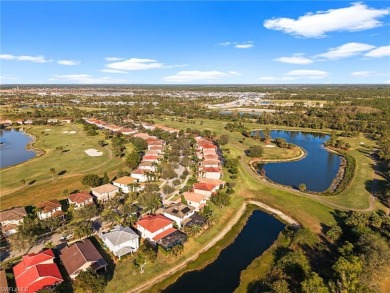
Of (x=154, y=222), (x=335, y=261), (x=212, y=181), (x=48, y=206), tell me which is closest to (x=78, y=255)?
(x=154, y=222)

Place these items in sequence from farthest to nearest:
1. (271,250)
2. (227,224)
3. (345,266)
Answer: (227,224)
(271,250)
(345,266)

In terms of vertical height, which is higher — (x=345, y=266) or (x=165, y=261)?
(x=345, y=266)

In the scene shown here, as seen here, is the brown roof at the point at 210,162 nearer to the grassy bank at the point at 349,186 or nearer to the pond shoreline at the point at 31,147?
the grassy bank at the point at 349,186

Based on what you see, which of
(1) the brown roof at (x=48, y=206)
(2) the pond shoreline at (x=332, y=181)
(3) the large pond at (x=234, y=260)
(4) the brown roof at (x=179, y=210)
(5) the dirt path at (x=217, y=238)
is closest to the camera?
(5) the dirt path at (x=217, y=238)

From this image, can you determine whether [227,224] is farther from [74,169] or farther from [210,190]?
[74,169]

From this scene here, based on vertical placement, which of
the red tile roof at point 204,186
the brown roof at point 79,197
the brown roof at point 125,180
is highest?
the red tile roof at point 204,186

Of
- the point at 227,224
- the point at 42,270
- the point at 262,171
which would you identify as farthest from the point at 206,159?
the point at 42,270

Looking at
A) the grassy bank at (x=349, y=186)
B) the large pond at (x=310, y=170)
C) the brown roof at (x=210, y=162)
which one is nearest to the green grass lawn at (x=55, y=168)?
the brown roof at (x=210, y=162)
